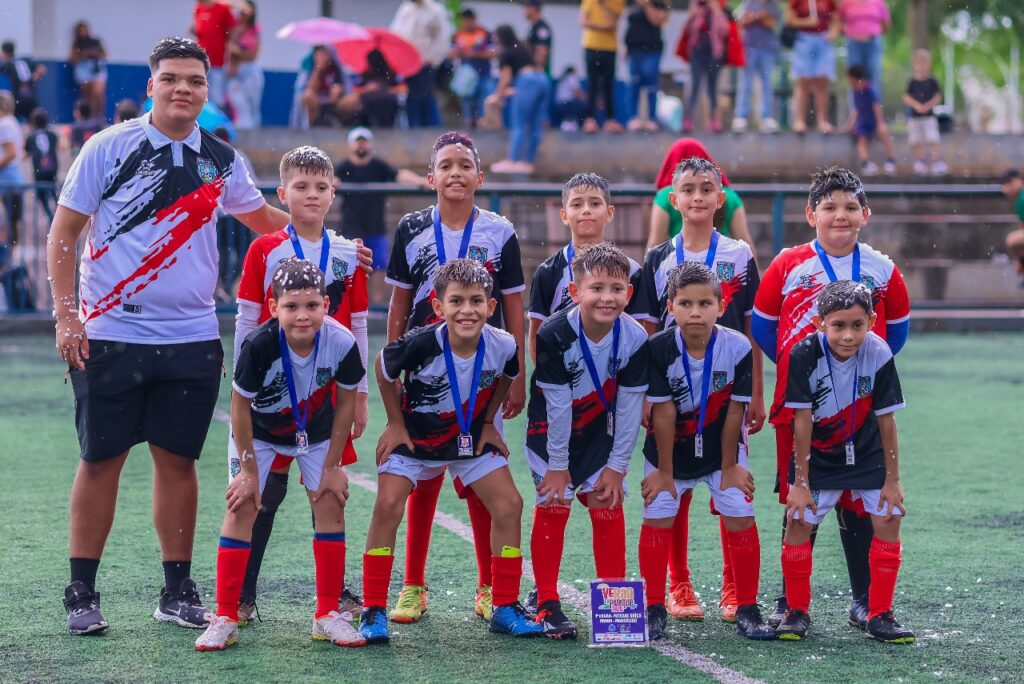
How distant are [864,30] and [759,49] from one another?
5.15ft

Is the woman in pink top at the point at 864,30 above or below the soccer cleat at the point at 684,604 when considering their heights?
above

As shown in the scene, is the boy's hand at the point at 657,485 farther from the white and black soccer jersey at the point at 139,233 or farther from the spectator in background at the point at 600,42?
the spectator in background at the point at 600,42

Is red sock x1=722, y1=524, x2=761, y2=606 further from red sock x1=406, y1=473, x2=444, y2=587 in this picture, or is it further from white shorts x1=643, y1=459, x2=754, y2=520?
red sock x1=406, y1=473, x2=444, y2=587

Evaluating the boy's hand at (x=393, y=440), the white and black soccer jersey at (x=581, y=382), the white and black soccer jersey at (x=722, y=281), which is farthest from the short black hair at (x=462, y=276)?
the white and black soccer jersey at (x=722, y=281)

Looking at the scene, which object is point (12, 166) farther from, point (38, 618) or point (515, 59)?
point (38, 618)

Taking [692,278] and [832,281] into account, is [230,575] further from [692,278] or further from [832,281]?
[832,281]

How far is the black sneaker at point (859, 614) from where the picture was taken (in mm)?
5484

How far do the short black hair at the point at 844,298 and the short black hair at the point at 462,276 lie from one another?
1.27 meters

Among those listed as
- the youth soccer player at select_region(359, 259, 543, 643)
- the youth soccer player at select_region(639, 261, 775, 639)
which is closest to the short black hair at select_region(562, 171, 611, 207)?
the youth soccer player at select_region(639, 261, 775, 639)

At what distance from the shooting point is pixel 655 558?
5.55 meters

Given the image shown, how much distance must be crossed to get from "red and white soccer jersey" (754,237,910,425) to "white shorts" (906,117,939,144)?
50.9ft

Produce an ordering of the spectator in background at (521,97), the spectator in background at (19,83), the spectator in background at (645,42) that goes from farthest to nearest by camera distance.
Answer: the spectator in background at (19,83) < the spectator in background at (645,42) < the spectator in background at (521,97)

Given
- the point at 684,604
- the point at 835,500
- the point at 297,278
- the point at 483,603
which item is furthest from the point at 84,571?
the point at 835,500

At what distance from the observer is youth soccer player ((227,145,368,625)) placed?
5539 millimetres
